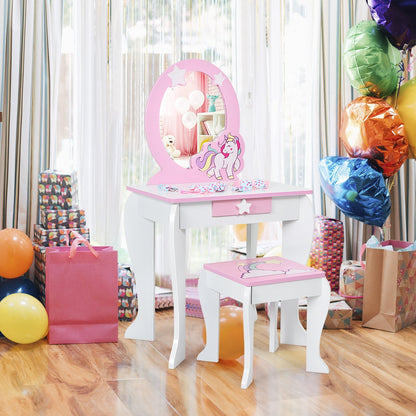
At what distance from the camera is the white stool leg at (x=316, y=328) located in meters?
2.52

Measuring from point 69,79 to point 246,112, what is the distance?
923 mm

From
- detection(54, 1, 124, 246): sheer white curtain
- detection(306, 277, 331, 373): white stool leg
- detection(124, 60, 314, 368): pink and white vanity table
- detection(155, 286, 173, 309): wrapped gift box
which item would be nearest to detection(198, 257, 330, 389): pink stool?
detection(306, 277, 331, 373): white stool leg

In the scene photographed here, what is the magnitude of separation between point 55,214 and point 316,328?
1280 mm

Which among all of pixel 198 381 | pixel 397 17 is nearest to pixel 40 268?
pixel 198 381

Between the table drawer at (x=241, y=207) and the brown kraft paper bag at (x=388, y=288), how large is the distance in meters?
0.65

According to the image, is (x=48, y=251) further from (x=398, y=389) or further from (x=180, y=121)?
(x=398, y=389)

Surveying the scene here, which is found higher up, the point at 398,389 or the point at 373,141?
the point at 373,141

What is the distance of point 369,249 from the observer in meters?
3.05

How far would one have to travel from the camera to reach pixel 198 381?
7.94 feet

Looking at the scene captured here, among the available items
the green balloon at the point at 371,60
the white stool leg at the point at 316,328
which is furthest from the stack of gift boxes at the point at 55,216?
the green balloon at the point at 371,60

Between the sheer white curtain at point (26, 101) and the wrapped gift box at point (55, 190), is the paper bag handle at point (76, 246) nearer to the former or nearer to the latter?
the wrapped gift box at point (55, 190)

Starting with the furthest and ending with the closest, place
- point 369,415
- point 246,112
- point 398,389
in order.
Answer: point 246,112 → point 398,389 → point 369,415

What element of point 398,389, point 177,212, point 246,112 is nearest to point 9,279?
point 177,212

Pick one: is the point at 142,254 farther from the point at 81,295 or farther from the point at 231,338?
the point at 231,338
